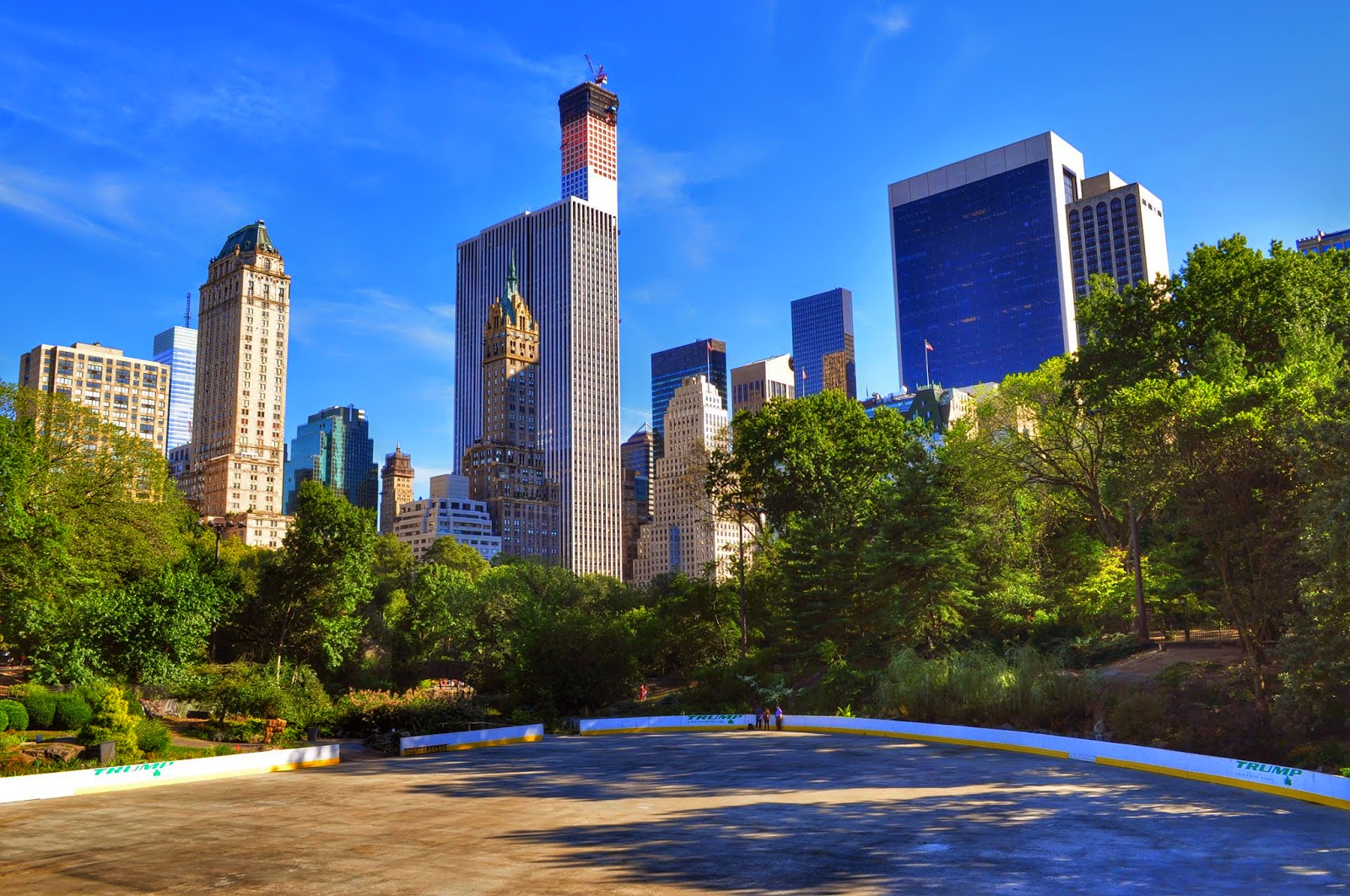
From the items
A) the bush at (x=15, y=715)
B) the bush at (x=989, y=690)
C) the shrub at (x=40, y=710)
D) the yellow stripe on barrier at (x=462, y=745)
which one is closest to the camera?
the bush at (x=15, y=715)

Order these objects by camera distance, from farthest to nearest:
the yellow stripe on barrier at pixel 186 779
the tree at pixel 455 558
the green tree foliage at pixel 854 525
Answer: the tree at pixel 455 558 < the green tree foliage at pixel 854 525 < the yellow stripe on barrier at pixel 186 779

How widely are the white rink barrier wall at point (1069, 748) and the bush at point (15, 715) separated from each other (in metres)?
26.7

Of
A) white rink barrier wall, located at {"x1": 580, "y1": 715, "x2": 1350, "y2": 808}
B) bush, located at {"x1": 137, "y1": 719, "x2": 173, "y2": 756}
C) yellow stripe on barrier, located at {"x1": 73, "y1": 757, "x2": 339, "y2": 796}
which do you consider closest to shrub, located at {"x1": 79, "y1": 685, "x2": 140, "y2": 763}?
bush, located at {"x1": 137, "y1": 719, "x2": 173, "y2": 756}

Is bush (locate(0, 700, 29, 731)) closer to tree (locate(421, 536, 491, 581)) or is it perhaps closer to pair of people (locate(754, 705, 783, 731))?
pair of people (locate(754, 705, 783, 731))

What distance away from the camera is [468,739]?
4916 cm

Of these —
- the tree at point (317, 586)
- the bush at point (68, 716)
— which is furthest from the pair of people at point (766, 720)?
the bush at point (68, 716)

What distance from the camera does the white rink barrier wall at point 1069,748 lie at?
Result: 28.2 m

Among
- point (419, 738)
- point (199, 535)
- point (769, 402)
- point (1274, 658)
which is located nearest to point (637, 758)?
point (419, 738)

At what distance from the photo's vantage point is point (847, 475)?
77.4 metres

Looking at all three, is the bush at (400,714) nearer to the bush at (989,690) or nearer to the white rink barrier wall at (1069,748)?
the white rink barrier wall at (1069,748)

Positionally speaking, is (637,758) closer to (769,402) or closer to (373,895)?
(373,895)

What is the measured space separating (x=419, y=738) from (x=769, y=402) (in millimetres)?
45996

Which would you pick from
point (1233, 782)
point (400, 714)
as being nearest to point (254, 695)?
point (400, 714)

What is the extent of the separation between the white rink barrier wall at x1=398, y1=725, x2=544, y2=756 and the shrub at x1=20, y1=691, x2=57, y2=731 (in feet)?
50.1
